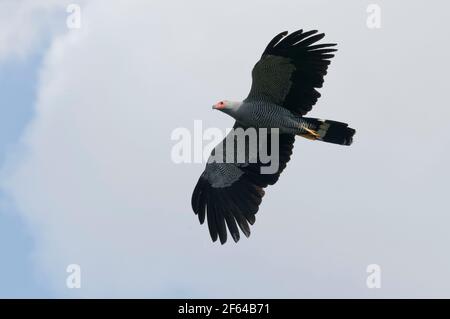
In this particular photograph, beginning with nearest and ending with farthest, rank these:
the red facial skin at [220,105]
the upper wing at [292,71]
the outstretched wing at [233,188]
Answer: the upper wing at [292,71], the red facial skin at [220,105], the outstretched wing at [233,188]

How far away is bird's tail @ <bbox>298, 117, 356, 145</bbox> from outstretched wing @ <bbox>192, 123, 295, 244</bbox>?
2.81 ft

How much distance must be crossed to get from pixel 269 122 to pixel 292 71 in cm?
152

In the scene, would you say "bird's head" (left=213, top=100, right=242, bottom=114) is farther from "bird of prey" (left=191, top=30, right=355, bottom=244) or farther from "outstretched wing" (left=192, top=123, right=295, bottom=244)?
"outstretched wing" (left=192, top=123, right=295, bottom=244)

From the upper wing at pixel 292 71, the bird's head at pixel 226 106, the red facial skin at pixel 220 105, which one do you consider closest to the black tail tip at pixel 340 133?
the upper wing at pixel 292 71

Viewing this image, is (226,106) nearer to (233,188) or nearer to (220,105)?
(220,105)

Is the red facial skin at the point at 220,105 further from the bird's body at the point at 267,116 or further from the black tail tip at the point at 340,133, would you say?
the black tail tip at the point at 340,133

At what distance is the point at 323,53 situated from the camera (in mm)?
26047

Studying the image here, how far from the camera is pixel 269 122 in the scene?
88.1 feet

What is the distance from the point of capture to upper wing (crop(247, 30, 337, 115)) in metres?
26.0

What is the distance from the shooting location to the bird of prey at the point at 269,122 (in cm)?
2608

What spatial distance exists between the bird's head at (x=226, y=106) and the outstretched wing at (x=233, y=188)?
905 mm

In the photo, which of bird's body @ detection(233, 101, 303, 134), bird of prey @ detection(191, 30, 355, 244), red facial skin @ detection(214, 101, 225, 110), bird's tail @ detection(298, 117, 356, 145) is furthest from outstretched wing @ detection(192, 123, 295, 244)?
Result: red facial skin @ detection(214, 101, 225, 110)
